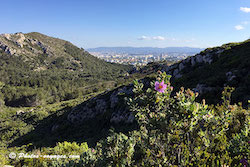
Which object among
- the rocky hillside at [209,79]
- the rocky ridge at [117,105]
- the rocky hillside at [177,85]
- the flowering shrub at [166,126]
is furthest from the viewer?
the rocky ridge at [117,105]

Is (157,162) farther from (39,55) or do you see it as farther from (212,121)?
(39,55)

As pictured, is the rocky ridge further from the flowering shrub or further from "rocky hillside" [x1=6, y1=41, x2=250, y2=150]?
the flowering shrub

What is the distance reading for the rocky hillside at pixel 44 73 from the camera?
76938mm

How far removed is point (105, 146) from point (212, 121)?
6.75ft

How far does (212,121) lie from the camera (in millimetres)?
2361

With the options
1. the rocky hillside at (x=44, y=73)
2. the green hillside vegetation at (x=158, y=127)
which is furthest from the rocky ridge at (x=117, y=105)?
the rocky hillside at (x=44, y=73)

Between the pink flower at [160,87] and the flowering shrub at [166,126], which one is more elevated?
the pink flower at [160,87]

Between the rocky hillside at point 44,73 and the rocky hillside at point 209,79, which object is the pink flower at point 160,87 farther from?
the rocky hillside at point 44,73

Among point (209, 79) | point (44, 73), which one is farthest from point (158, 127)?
point (44, 73)

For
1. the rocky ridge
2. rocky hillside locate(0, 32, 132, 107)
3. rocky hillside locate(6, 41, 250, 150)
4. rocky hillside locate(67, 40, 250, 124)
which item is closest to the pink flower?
rocky hillside locate(67, 40, 250, 124)

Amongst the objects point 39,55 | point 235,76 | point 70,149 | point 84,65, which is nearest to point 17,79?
point 39,55

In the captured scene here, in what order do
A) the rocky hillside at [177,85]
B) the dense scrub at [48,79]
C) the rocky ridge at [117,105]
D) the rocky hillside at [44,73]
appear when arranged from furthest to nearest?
the rocky hillside at [44,73] < the dense scrub at [48,79] < the rocky ridge at [117,105] < the rocky hillside at [177,85]

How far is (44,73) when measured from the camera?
407 feet

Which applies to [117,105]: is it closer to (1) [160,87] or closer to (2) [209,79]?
(2) [209,79]
